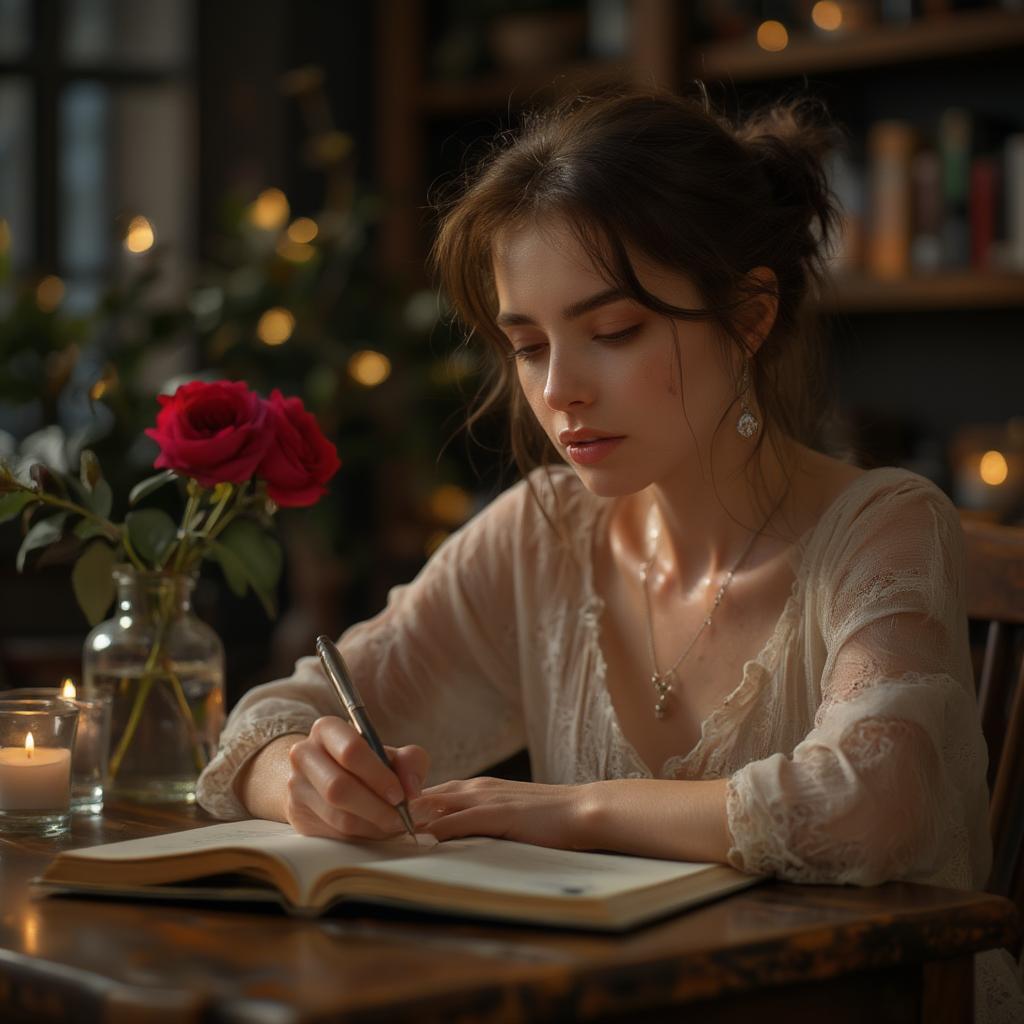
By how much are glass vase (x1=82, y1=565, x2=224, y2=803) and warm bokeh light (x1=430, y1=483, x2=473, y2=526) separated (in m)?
2.45

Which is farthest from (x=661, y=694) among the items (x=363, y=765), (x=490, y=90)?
(x=490, y=90)

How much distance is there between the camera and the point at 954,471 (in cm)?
332

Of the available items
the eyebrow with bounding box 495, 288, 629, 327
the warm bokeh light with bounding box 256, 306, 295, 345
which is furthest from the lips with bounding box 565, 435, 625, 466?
the warm bokeh light with bounding box 256, 306, 295, 345

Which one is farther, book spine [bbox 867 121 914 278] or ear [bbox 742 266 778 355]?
book spine [bbox 867 121 914 278]

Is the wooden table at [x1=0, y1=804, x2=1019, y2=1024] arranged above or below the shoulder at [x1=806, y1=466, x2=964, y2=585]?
below

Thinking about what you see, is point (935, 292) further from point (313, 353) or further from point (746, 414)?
point (746, 414)

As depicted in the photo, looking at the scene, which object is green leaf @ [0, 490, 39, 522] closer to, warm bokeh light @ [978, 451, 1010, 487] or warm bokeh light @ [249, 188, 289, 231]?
warm bokeh light @ [249, 188, 289, 231]

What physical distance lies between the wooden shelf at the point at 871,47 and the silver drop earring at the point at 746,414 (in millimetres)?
1790

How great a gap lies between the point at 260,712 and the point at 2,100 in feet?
9.60

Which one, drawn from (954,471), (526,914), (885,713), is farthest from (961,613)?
(954,471)

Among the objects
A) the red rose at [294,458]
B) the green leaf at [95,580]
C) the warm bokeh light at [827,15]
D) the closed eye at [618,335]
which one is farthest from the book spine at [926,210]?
the green leaf at [95,580]

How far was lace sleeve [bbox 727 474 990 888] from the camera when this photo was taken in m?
1.08

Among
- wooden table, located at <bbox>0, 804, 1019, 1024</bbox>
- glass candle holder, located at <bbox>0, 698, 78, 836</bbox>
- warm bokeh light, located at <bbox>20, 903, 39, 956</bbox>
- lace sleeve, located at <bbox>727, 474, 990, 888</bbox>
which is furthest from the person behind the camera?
glass candle holder, located at <bbox>0, 698, 78, 836</bbox>

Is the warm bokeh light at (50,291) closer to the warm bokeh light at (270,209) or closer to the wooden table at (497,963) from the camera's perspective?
the warm bokeh light at (270,209)
